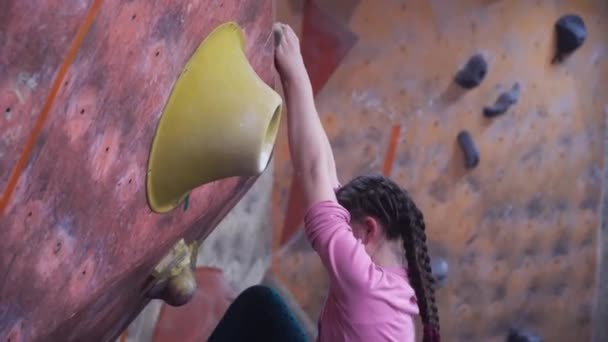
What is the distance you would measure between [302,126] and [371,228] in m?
0.20

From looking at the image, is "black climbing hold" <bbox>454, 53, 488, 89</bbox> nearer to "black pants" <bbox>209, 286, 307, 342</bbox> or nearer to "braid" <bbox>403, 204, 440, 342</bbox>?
"braid" <bbox>403, 204, 440, 342</bbox>

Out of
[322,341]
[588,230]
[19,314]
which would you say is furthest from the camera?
[588,230]

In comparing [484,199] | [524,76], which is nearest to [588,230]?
[484,199]

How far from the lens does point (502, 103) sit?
251cm

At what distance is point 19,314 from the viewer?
0.57m

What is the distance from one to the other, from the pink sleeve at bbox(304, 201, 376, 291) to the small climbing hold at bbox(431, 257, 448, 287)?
154 centimetres

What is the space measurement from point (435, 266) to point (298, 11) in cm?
101

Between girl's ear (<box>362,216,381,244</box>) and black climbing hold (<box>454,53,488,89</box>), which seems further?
black climbing hold (<box>454,53,488,89</box>)

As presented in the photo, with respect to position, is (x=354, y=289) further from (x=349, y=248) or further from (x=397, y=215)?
(x=397, y=215)

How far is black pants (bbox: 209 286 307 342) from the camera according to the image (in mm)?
1204

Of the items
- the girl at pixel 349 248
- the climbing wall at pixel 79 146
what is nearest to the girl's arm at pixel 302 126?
the girl at pixel 349 248

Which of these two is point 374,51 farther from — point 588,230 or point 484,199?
point 588,230

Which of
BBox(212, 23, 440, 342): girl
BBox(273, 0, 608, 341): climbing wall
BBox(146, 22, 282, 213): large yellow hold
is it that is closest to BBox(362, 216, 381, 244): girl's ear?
BBox(212, 23, 440, 342): girl

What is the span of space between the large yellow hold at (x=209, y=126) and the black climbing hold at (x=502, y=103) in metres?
1.83
